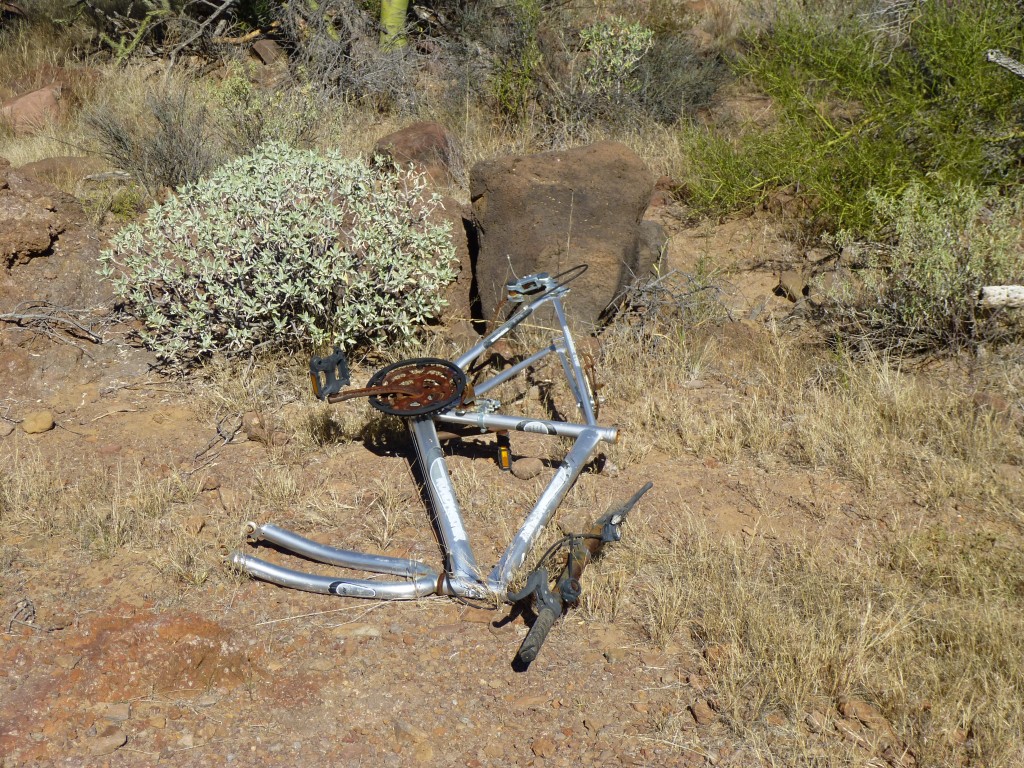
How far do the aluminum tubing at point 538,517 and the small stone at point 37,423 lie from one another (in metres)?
2.46

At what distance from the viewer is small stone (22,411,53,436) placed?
14.6ft

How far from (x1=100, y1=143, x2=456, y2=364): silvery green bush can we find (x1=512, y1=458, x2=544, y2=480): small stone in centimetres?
128

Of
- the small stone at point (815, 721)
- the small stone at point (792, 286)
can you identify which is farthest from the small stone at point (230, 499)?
the small stone at point (792, 286)

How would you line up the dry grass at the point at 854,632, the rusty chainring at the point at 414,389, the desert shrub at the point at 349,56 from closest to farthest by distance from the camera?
1. the dry grass at the point at 854,632
2. the rusty chainring at the point at 414,389
3. the desert shrub at the point at 349,56

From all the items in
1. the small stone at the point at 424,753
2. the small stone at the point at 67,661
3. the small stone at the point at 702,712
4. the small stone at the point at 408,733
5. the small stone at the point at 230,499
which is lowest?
the small stone at the point at 230,499

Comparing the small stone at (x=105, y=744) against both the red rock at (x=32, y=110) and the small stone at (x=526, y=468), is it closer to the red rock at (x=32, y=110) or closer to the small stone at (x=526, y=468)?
the small stone at (x=526, y=468)

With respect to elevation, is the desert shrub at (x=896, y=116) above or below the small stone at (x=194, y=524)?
above

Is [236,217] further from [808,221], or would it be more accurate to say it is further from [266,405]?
[808,221]

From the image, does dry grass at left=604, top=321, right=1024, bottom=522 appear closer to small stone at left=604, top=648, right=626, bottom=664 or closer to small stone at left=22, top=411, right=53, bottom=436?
small stone at left=604, top=648, right=626, bottom=664

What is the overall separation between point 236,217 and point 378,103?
3936mm

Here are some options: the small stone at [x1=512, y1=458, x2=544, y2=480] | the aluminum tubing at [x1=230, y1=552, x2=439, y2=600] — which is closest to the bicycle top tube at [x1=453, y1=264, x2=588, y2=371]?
the small stone at [x1=512, y1=458, x2=544, y2=480]

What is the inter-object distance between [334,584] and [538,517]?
29.4 inches

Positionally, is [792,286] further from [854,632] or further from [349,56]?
[349,56]

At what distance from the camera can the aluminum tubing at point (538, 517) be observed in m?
3.19
